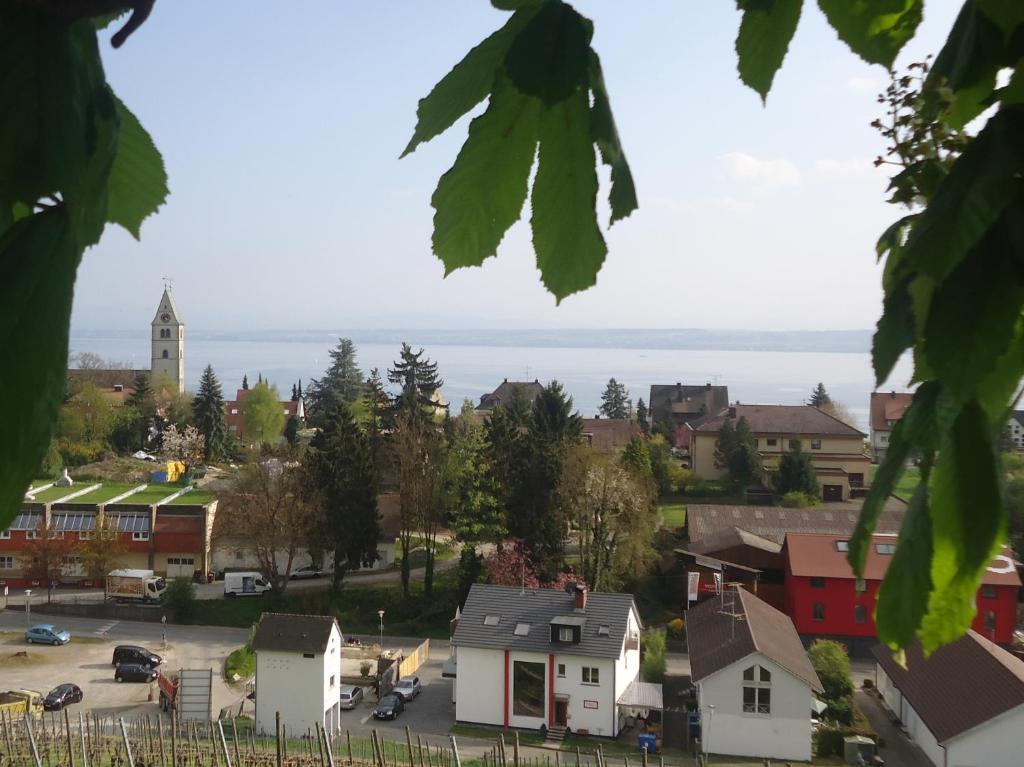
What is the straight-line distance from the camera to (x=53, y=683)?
1612 centimetres

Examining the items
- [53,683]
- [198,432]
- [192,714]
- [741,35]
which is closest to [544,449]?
[192,714]

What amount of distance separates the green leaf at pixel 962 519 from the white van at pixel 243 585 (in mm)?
22275

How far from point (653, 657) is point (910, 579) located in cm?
1681

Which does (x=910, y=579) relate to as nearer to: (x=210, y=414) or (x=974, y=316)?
(x=974, y=316)

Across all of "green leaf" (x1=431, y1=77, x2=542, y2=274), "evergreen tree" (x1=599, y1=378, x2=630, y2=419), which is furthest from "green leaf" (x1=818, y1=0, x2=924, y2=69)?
"evergreen tree" (x1=599, y1=378, x2=630, y2=419)

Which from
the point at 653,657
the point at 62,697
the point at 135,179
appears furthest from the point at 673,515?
the point at 135,179

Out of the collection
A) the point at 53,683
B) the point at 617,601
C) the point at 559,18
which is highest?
the point at 559,18

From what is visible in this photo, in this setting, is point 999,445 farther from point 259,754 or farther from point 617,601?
point 617,601

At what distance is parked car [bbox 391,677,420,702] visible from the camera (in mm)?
15570

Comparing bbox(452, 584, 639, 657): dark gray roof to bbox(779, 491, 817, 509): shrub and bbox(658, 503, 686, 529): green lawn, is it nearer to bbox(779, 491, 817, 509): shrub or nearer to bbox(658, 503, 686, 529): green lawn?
bbox(658, 503, 686, 529): green lawn

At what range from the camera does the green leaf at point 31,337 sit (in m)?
0.34

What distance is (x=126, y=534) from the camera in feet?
74.1

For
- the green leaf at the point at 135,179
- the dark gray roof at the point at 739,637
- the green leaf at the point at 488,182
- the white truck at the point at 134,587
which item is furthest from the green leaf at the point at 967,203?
the white truck at the point at 134,587

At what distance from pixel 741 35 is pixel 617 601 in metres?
15.5
